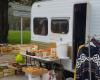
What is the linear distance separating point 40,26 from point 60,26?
52.7 inches

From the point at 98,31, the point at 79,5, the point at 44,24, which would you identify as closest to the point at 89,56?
the point at 98,31

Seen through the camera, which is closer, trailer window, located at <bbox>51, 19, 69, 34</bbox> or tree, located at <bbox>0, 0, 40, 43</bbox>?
trailer window, located at <bbox>51, 19, 69, 34</bbox>

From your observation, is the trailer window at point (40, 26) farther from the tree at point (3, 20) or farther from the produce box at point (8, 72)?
the tree at point (3, 20)

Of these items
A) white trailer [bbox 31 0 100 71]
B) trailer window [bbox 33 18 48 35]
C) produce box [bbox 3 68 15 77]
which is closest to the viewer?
white trailer [bbox 31 0 100 71]

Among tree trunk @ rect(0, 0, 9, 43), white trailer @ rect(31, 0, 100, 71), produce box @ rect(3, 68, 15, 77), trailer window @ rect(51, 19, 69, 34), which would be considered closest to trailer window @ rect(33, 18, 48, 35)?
white trailer @ rect(31, 0, 100, 71)

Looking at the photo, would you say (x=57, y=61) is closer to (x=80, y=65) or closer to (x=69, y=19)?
(x=69, y=19)

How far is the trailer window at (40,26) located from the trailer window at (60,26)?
17.4 inches

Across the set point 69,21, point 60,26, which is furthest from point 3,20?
point 69,21

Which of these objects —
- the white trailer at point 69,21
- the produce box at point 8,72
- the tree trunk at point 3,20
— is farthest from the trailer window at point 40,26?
the tree trunk at point 3,20

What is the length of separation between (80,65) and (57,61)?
1.84 m

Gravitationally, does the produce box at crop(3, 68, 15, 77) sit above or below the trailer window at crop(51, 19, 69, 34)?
below

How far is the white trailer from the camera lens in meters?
7.28

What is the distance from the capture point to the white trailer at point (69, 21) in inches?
287

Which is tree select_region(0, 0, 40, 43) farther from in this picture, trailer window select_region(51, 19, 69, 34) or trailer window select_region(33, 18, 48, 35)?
trailer window select_region(51, 19, 69, 34)
